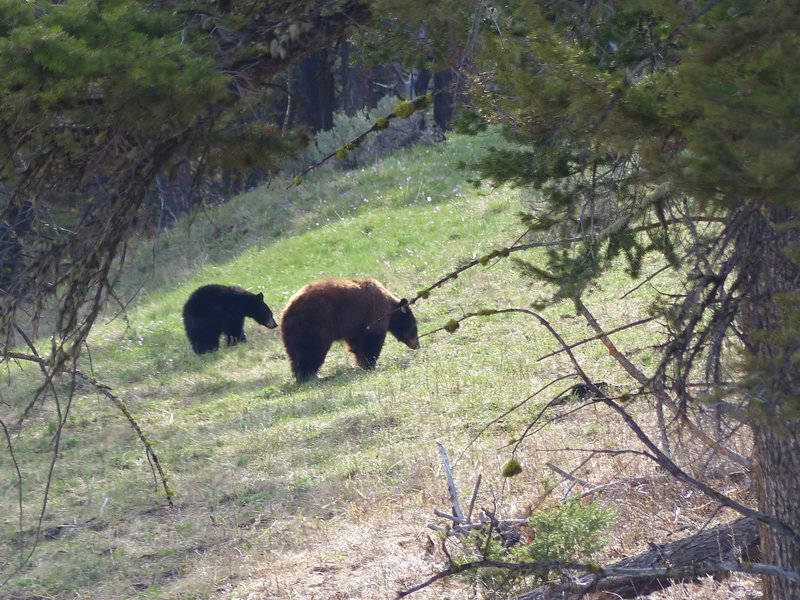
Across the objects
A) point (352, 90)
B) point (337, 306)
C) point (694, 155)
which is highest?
point (352, 90)

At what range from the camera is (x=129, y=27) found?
12.5 ft

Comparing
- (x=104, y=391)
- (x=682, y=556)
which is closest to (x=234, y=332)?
(x=104, y=391)

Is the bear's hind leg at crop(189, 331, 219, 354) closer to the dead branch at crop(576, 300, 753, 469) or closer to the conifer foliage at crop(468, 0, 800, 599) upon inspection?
the conifer foliage at crop(468, 0, 800, 599)

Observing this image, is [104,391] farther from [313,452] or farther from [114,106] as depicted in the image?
[313,452]

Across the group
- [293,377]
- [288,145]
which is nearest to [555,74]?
[288,145]

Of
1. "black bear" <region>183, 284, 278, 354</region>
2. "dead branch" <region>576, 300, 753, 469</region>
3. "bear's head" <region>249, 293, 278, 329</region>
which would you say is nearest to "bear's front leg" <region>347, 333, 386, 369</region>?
"black bear" <region>183, 284, 278, 354</region>

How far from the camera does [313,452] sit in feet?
30.6

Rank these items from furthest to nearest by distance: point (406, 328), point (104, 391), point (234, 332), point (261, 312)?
1. point (261, 312)
2. point (234, 332)
3. point (406, 328)
4. point (104, 391)

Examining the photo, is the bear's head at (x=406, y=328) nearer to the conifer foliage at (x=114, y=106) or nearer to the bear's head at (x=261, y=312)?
the bear's head at (x=261, y=312)

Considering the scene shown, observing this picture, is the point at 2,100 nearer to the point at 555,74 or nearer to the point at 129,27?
the point at 129,27

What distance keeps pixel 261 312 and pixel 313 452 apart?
22.0 ft

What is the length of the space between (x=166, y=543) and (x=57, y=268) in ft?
14.2

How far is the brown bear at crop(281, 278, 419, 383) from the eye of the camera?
1173 centimetres

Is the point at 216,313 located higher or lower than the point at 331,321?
higher
